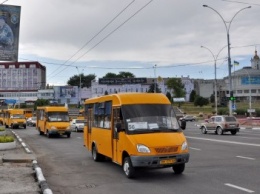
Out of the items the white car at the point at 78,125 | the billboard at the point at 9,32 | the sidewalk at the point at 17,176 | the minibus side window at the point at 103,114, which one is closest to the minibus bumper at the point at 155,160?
the sidewalk at the point at 17,176

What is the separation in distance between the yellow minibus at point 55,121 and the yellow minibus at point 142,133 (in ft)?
59.3

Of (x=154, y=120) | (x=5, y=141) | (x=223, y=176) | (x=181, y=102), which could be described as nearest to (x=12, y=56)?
(x=5, y=141)

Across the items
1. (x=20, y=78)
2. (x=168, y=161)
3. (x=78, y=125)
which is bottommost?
(x=168, y=161)

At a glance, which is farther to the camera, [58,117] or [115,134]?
[58,117]

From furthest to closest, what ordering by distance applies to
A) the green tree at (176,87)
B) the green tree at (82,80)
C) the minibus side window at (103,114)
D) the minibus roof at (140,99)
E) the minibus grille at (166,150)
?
1. the green tree at (82,80)
2. the green tree at (176,87)
3. the minibus side window at (103,114)
4. the minibus roof at (140,99)
5. the minibus grille at (166,150)

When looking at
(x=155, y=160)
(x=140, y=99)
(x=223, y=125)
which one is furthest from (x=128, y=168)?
(x=223, y=125)

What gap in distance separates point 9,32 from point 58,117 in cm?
1024

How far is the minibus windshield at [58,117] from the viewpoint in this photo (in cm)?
3295

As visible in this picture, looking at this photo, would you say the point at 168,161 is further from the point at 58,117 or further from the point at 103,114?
the point at 58,117

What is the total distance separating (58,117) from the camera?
33219 mm

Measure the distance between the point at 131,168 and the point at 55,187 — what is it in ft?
6.76

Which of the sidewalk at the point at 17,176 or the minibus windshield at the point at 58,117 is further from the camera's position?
the minibus windshield at the point at 58,117

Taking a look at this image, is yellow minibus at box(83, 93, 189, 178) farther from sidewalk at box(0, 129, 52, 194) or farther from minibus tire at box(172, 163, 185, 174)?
sidewalk at box(0, 129, 52, 194)

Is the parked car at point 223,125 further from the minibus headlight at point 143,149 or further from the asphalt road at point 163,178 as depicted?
the minibus headlight at point 143,149
